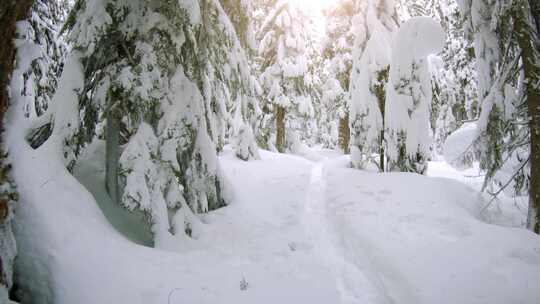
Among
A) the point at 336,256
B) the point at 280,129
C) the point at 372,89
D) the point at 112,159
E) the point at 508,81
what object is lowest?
the point at 336,256

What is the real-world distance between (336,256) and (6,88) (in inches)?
205

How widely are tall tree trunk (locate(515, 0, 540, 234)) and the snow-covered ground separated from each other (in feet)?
2.66

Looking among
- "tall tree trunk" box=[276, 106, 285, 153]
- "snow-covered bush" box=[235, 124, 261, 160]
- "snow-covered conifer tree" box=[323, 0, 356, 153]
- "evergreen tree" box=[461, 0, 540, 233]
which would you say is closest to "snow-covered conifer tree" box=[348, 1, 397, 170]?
"snow-covered bush" box=[235, 124, 261, 160]

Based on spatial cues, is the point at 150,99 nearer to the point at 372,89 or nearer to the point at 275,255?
the point at 275,255

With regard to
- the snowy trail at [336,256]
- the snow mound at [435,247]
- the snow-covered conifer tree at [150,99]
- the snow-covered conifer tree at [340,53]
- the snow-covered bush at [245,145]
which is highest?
the snow-covered conifer tree at [340,53]

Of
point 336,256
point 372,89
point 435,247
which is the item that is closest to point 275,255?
point 336,256

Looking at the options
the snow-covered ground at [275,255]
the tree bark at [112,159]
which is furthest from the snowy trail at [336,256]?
the tree bark at [112,159]

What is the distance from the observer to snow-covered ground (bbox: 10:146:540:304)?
3803 millimetres

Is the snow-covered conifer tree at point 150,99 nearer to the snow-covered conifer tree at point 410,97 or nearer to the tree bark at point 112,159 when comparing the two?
the tree bark at point 112,159

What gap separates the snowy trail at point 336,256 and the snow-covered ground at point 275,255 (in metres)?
0.02

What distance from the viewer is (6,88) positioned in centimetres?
325

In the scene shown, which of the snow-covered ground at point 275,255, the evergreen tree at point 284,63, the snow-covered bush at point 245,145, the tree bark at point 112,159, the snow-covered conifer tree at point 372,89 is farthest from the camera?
the evergreen tree at point 284,63

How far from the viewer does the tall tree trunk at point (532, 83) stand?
5660 millimetres

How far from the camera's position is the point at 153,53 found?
5324mm
